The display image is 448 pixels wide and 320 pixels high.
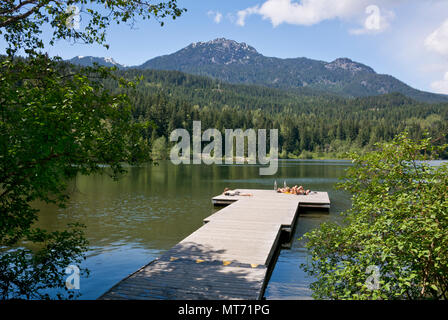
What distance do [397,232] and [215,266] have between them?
4.84 metres

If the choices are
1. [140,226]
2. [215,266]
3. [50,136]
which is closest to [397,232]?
[215,266]

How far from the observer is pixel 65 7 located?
7.00 metres

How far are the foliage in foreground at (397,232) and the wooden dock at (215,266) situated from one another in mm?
2180

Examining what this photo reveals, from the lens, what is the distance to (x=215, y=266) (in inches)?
347

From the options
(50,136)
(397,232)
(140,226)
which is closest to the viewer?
(50,136)

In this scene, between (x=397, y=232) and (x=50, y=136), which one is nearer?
(x=50, y=136)

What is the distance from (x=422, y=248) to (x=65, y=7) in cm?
840

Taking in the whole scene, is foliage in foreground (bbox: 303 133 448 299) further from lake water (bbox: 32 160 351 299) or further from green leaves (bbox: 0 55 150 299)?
green leaves (bbox: 0 55 150 299)

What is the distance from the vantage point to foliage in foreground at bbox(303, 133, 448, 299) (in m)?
5.02

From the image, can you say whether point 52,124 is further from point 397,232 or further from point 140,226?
point 140,226

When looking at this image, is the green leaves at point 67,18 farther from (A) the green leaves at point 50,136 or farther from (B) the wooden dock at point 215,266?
(B) the wooden dock at point 215,266

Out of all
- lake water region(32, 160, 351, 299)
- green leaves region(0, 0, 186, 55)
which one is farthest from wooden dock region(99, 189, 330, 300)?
green leaves region(0, 0, 186, 55)

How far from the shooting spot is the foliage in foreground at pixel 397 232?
502 cm

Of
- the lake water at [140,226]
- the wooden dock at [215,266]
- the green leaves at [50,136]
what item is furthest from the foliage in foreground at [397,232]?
the green leaves at [50,136]
